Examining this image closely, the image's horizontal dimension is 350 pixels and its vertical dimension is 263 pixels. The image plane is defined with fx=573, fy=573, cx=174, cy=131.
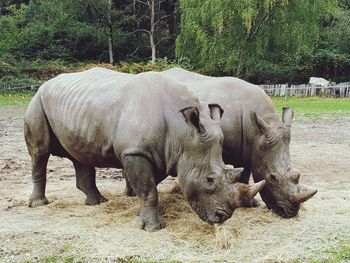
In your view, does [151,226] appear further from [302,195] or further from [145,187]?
[302,195]

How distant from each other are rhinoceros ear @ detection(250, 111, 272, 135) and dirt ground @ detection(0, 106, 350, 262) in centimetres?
91

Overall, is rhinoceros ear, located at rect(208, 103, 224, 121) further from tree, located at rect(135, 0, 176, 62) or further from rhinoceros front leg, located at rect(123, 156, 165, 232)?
tree, located at rect(135, 0, 176, 62)

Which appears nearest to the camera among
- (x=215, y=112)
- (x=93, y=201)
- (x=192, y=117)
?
(x=192, y=117)

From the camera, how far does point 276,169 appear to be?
6055 mm

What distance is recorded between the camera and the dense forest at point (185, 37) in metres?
30.7

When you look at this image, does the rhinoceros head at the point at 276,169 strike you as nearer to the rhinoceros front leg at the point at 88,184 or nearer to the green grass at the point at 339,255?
the green grass at the point at 339,255

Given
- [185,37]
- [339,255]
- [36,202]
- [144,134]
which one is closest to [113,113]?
[144,134]

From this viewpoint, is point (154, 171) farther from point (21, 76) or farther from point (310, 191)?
point (21, 76)

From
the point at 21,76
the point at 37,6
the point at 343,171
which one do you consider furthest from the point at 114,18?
the point at 343,171

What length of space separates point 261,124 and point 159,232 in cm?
160

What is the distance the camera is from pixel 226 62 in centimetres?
3170

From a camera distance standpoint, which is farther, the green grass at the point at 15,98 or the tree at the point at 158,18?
the tree at the point at 158,18

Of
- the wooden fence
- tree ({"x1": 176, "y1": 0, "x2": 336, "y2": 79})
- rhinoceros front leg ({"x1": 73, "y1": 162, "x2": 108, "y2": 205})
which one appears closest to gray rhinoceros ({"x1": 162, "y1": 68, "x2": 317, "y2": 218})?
rhinoceros front leg ({"x1": 73, "y1": 162, "x2": 108, "y2": 205})

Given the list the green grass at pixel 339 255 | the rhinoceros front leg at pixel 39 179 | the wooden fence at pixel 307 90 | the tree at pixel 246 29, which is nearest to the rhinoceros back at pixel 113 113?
the rhinoceros front leg at pixel 39 179
